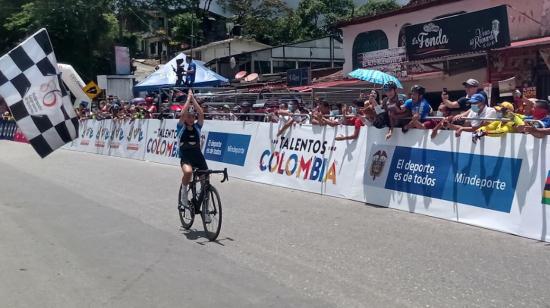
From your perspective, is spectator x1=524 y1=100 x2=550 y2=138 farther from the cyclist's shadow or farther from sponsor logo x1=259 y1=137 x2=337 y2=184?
the cyclist's shadow

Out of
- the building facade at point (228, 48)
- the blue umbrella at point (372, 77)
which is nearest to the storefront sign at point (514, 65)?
the blue umbrella at point (372, 77)

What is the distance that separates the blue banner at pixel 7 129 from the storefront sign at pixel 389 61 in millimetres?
18582

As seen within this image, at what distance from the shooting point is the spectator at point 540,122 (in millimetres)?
8008

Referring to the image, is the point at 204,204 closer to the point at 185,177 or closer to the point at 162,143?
the point at 185,177

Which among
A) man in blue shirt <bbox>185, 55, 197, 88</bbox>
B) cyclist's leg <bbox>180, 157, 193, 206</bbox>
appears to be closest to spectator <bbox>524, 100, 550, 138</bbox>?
cyclist's leg <bbox>180, 157, 193, 206</bbox>

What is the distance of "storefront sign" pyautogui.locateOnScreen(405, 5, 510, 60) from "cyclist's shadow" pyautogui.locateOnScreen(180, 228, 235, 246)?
11.7 metres

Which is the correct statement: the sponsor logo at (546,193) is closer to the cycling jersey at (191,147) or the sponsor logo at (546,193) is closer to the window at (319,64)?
the cycling jersey at (191,147)

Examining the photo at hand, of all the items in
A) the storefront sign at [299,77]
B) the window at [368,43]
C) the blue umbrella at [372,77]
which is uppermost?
the window at [368,43]

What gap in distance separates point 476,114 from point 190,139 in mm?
4678

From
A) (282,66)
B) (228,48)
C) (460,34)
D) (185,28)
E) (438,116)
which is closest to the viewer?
(438,116)

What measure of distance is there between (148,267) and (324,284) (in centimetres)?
203

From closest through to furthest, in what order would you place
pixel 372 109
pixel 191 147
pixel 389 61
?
pixel 191 147 → pixel 372 109 → pixel 389 61

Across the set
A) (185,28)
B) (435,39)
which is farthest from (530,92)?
(185,28)

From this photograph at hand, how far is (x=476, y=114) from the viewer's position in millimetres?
9711
